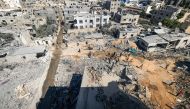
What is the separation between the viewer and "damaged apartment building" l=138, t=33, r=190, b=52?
1403 inches

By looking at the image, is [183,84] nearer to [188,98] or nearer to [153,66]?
[188,98]

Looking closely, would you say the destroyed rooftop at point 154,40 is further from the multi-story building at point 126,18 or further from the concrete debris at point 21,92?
the concrete debris at point 21,92

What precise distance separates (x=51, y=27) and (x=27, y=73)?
18536mm

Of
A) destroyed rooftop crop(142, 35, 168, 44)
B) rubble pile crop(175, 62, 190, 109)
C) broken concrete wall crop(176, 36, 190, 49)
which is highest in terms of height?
destroyed rooftop crop(142, 35, 168, 44)

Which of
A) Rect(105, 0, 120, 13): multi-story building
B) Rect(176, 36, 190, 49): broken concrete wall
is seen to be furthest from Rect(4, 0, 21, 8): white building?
Rect(176, 36, 190, 49): broken concrete wall

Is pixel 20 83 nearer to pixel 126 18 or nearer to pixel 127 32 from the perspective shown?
pixel 127 32

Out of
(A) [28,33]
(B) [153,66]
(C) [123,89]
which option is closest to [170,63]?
(B) [153,66]

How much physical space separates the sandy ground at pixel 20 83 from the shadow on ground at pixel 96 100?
8.39 ft

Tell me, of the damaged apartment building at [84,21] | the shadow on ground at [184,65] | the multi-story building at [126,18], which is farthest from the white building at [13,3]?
the shadow on ground at [184,65]

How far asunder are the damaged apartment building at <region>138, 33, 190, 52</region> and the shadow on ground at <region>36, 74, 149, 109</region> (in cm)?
1873

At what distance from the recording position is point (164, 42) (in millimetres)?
35656

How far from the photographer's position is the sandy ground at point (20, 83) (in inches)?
906

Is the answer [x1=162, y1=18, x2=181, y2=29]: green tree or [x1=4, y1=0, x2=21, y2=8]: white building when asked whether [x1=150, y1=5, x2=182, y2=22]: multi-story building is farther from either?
[x1=4, y1=0, x2=21, y2=8]: white building

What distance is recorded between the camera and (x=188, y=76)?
98.0ft
